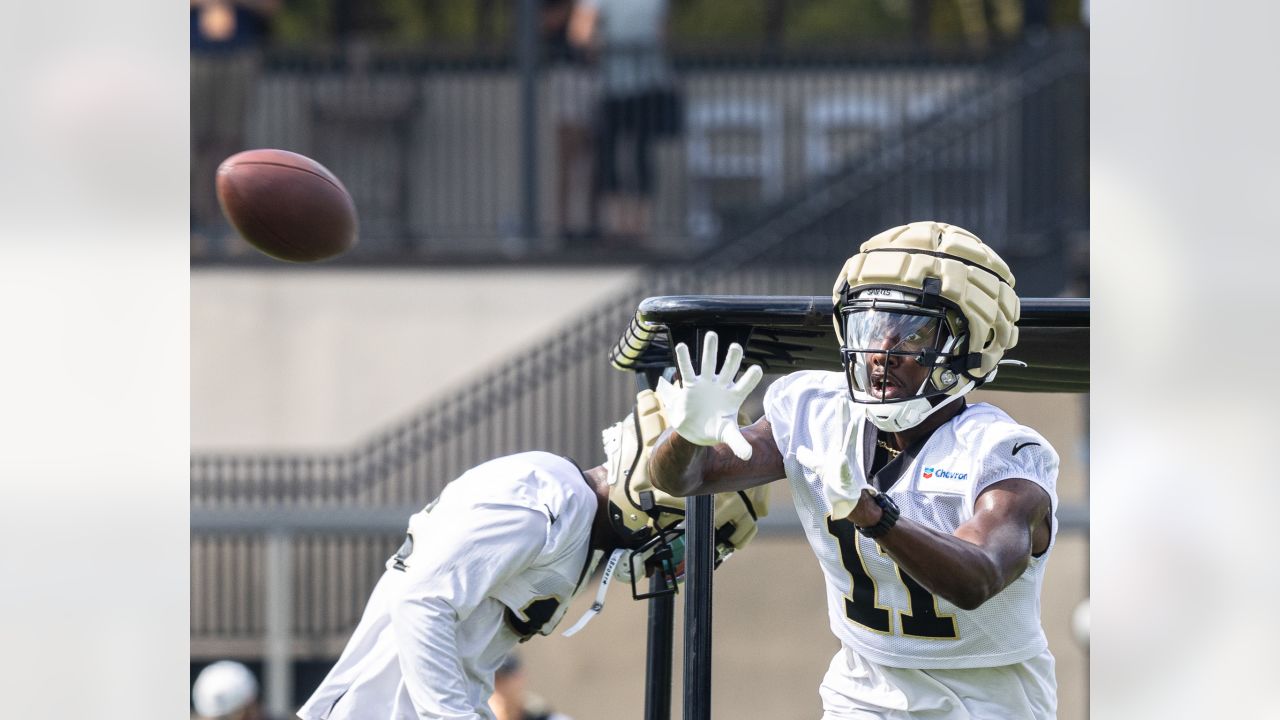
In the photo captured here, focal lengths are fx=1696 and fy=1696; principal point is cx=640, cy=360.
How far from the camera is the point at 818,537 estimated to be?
315 cm

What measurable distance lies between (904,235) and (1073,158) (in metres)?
7.39

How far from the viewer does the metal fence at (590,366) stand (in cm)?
939

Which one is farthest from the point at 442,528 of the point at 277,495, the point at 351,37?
the point at 351,37

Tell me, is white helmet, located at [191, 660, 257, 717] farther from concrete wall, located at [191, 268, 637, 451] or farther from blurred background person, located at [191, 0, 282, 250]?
blurred background person, located at [191, 0, 282, 250]

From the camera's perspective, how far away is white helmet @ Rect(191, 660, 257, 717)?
6.76m

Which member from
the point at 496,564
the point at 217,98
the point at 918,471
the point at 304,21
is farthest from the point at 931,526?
the point at 304,21

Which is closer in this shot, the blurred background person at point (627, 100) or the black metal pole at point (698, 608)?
the black metal pole at point (698, 608)

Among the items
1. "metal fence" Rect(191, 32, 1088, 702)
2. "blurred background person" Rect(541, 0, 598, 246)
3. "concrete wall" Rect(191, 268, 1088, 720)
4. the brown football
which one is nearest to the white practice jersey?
the brown football

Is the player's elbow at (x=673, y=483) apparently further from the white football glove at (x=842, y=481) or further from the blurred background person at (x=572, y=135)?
the blurred background person at (x=572, y=135)

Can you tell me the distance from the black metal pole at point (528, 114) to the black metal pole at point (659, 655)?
653cm

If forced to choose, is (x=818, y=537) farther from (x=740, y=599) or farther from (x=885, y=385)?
(x=740, y=599)

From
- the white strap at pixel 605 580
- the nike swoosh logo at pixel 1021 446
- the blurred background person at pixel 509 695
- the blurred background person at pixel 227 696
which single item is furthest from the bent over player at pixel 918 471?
the blurred background person at pixel 227 696

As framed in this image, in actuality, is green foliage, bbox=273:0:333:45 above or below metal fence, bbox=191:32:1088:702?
above

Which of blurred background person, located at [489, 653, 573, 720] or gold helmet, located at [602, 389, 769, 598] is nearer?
gold helmet, located at [602, 389, 769, 598]
